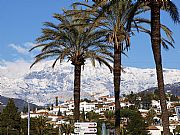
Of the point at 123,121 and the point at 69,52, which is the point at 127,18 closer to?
the point at 69,52

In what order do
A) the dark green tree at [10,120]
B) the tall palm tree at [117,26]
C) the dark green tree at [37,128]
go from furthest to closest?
the dark green tree at [37,128]
the dark green tree at [10,120]
the tall palm tree at [117,26]

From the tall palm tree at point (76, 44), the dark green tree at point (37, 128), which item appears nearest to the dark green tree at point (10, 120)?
the dark green tree at point (37, 128)

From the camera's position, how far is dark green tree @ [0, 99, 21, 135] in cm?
6806

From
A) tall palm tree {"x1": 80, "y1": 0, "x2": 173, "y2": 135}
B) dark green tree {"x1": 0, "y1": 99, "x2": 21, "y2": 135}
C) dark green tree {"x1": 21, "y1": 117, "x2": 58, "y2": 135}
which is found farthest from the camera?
dark green tree {"x1": 21, "y1": 117, "x2": 58, "y2": 135}

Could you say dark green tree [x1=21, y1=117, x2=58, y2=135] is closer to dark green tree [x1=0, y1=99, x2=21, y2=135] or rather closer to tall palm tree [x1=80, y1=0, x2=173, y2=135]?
dark green tree [x1=0, y1=99, x2=21, y2=135]

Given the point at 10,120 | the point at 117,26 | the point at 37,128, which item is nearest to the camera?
the point at 117,26

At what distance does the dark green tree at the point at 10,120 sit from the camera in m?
68.1

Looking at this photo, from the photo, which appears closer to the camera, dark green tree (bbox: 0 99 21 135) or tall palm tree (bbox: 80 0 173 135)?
tall palm tree (bbox: 80 0 173 135)

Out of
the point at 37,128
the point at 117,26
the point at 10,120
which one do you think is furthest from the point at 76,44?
the point at 37,128

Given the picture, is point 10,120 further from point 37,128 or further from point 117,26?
point 117,26

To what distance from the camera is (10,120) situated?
69.9 metres

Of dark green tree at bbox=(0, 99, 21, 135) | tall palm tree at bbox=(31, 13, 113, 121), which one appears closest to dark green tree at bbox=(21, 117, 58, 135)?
dark green tree at bbox=(0, 99, 21, 135)

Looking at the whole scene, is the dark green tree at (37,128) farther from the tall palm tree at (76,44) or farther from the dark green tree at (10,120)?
the tall palm tree at (76,44)

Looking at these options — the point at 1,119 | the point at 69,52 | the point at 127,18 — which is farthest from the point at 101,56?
the point at 1,119
